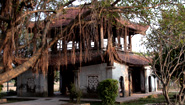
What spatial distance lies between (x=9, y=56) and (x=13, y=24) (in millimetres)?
822

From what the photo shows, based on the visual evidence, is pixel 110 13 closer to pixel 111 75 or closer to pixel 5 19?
pixel 5 19

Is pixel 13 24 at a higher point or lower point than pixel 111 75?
higher

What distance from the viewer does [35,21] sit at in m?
6.07

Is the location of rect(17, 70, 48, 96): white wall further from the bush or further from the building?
the bush

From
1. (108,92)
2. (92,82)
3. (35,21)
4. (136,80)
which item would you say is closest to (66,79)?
(92,82)

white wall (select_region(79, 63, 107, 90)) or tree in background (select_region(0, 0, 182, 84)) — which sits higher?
tree in background (select_region(0, 0, 182, 84))

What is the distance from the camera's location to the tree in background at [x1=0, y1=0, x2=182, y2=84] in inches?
209

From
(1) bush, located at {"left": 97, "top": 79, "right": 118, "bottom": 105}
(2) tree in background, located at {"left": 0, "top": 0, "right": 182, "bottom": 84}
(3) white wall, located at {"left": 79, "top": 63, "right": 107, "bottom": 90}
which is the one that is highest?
(2) tree in background, located at {"left": 0, "top": 0, "right": 182, "bottom": 84}

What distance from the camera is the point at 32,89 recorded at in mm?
14312

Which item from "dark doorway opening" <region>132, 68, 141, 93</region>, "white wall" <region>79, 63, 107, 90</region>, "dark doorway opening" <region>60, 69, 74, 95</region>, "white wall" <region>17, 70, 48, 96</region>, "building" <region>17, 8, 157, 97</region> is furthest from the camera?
"dark doorway opening" <region>132, 68, 141, 93</region>

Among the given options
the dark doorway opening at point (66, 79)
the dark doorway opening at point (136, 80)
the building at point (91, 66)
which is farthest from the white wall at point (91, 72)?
the dark doorway opening at point (136, 80)

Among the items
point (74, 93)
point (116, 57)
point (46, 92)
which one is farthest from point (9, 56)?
point (46, 92)

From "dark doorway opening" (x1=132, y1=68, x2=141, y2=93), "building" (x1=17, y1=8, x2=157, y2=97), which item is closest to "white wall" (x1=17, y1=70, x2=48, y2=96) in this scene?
"building" (x1=17, y1=8, x2=157, y2=97)

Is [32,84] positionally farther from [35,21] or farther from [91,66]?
[35,21]
